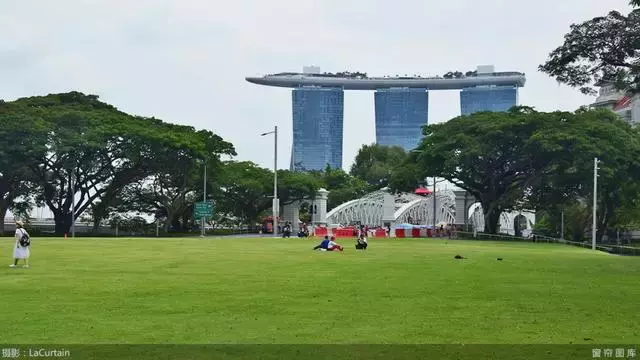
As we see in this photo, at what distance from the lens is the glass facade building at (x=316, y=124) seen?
587 ft

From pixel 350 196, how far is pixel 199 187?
37553 mm

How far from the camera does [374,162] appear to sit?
11712cm

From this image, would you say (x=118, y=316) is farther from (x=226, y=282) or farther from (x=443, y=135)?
(x=443, y=135)

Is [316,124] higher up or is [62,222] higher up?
[316,124]

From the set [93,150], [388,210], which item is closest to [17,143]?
[93,150]

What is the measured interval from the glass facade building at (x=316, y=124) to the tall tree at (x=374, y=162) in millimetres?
58572

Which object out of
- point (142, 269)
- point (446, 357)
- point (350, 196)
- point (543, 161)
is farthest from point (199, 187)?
point (446, 357)

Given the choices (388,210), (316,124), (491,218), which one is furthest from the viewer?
(316,124)

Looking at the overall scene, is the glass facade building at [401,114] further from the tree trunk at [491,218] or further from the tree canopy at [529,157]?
the tree trunk at [491,218]

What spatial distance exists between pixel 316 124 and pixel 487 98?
3919 cm

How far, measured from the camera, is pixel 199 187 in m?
70.4

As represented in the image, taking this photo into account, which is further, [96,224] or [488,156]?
[96,224]

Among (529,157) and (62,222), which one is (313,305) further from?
(62,222)

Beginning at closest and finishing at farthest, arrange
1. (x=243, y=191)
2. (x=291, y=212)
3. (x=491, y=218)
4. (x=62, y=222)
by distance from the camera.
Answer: (x=62, y=222) → (x=491, y=218) → (x=243, y=191) → (x=291, y=212)
